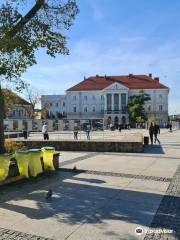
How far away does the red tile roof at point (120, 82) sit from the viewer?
115m

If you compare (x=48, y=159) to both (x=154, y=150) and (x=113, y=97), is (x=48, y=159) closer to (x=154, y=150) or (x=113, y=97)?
(x=154, y=150)

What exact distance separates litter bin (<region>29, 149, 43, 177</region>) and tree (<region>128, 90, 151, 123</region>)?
280 ft

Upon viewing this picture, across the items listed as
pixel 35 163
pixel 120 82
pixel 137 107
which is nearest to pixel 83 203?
pixel 35 163

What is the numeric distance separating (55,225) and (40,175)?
17.1 feet

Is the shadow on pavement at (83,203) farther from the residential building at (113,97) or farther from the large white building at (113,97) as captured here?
the residential building at (113,97)

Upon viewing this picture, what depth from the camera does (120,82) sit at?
118 meters

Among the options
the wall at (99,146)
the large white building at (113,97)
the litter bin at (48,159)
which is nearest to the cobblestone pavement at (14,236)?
the litter bin at (48,159)

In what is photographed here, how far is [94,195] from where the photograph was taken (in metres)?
9.05

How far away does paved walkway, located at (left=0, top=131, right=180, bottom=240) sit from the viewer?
249 inches

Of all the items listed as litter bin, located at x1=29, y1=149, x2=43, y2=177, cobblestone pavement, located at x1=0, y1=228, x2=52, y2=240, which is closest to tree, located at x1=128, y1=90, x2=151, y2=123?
litter bin, located at x1=29, y1=149, x2=43, y2=177

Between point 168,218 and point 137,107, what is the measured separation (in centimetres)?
9431

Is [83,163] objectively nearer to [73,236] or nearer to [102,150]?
[102,150]

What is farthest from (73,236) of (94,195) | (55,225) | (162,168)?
(162,168)

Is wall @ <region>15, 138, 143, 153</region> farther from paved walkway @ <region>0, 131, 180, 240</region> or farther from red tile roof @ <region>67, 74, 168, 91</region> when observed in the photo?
red tile roof @ <region>67, 74, 168, 91</region>
